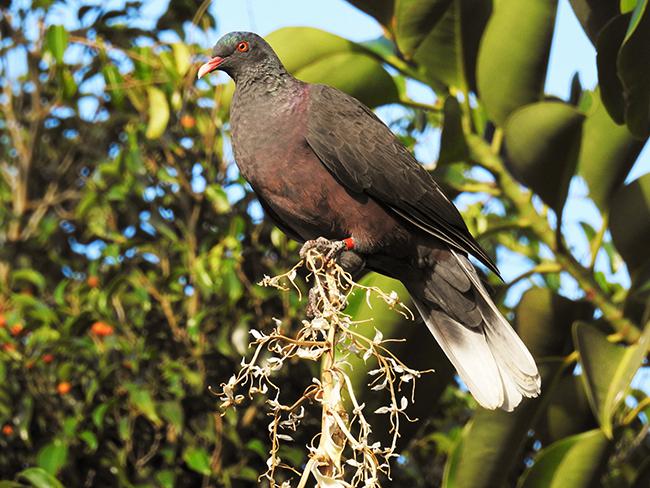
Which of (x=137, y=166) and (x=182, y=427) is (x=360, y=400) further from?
(x=137, y=166)

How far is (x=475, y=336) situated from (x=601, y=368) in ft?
1.13

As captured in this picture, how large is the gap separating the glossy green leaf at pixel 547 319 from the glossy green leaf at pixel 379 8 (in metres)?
0.91

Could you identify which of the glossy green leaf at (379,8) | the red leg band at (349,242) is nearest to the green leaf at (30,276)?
the red leg band at (349,242)

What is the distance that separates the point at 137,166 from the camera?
367cm

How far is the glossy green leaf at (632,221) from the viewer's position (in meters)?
2.98

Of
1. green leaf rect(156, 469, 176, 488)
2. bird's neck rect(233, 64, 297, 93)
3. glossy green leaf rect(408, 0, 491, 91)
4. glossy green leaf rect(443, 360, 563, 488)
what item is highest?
glossy green leaf rect(408, 0, 491, 91)

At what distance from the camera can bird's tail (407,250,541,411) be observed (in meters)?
2.73

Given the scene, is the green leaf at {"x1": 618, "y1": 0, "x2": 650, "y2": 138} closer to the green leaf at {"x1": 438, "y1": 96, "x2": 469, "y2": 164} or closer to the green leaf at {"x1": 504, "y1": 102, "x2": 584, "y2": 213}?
the green leaf at {"x1": 504, "y1": 102, "x2": 584, "y2": 213}

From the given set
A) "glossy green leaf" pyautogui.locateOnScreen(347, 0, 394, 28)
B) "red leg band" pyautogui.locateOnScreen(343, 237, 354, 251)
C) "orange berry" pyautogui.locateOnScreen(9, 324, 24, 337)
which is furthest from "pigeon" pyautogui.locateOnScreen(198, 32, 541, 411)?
"orange berry" pyautogui.locateOnScreen(9, 324, 24, 337)

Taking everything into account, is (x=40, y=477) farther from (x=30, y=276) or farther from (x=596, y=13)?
Result: (x=596, y=13)

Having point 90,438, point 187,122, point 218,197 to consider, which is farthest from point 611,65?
point 90,438

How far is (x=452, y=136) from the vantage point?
2.98 m

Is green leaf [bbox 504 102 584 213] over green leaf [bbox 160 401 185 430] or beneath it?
over

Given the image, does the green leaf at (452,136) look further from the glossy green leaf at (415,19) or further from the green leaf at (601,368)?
the green leaf at (601,368)
